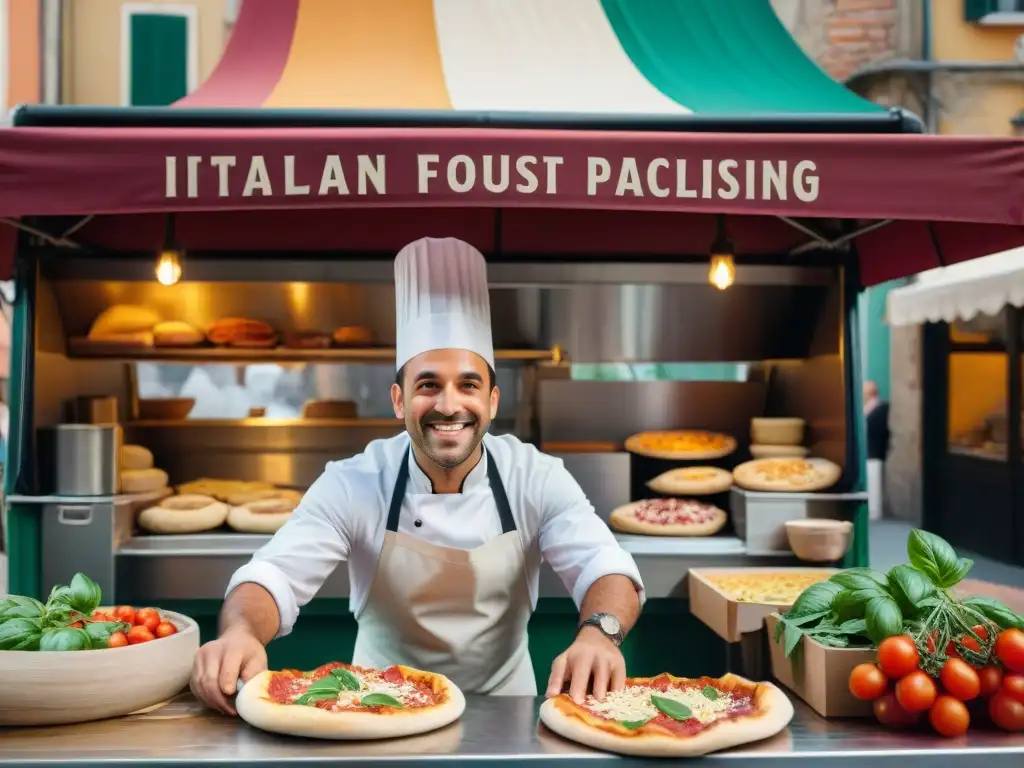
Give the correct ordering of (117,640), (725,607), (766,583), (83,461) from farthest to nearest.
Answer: (83,461) < (766,583) < (725,607) < (117,640)

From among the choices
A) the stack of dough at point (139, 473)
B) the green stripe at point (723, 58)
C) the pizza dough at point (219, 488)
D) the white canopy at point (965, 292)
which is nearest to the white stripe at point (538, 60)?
the green stripe at point (723, 58)

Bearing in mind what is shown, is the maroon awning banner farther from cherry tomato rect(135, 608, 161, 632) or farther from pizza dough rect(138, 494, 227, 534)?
pizza dough rect(138, 494, 227, 534)

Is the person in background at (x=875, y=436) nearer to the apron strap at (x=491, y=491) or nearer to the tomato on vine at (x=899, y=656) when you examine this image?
the apron strap at (x=491, y=491)

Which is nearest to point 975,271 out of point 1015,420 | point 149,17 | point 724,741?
point 1015,420

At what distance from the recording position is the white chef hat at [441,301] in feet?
7.55

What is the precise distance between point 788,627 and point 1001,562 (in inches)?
288

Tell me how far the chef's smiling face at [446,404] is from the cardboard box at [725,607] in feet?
4.35

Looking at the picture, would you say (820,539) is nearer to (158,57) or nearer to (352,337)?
(352,337)

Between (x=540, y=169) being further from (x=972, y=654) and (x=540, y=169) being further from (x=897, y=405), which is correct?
(x=897, y=405)

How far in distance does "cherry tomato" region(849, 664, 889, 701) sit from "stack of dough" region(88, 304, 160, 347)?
364cm

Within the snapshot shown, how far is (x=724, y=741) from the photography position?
1.66 meters

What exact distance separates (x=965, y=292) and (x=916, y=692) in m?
6.17

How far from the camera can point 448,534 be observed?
252 centimetres

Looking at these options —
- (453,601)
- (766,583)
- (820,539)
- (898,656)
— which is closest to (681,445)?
(820,539)
